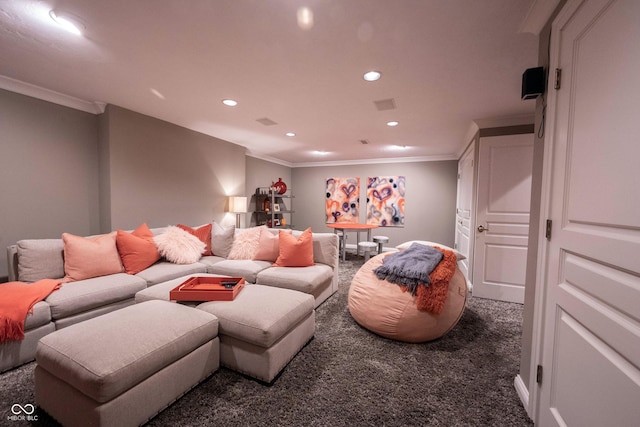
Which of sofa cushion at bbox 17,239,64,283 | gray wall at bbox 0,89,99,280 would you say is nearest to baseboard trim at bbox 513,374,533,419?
sofa cushion at bbox 17,239,64,283

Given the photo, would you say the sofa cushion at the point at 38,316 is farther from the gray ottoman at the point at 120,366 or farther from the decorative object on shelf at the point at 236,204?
the decorative object on shelf at the point at 236,204

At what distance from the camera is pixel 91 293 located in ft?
6.93

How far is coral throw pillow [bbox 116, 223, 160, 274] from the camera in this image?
2.68m

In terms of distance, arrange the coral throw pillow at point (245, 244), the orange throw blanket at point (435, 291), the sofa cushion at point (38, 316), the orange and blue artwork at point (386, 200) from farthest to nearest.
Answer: the orange and blue artwork at point (386, 200) → the coral throw pillow at point (245, 244) → the orange throw blanket at point (435, 291) → the sofa cushion at point (38, 316)

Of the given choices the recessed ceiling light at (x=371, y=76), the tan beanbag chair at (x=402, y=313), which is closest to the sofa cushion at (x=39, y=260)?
the tan beanbag chair at (x=402, y=313)

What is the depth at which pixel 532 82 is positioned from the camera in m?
1.44

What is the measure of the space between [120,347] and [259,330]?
27.5 inches

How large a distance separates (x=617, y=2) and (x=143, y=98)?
3658 millimetres

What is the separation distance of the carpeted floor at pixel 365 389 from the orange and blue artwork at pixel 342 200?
4.57 m

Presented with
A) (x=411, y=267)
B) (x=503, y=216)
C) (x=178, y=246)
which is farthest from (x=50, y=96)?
(x=503, y=216)

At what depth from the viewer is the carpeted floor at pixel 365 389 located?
1.38 m

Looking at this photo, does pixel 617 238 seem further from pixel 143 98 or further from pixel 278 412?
pixel 143 98

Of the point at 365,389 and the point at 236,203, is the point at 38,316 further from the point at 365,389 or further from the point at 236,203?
the point at 236,203

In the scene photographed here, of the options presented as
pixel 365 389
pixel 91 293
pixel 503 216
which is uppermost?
pixel 503 216
